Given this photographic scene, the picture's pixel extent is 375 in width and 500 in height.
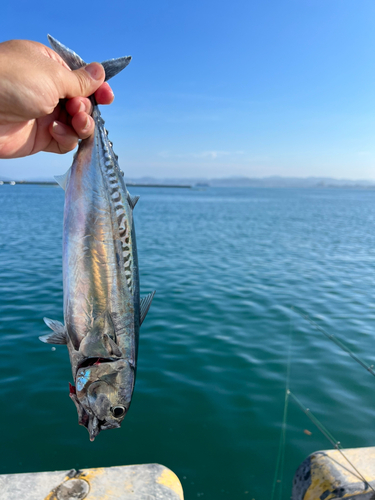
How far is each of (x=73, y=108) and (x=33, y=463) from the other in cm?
504

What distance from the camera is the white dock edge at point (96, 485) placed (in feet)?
11.8

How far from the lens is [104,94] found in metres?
3.19

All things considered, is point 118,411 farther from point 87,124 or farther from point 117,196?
point 87,124

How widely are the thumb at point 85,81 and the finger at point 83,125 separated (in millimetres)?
165

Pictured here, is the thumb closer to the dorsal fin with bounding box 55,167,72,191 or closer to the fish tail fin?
the fish tail fin

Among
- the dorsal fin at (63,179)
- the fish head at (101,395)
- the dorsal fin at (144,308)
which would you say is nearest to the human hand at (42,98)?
the dorsal fin at (63,179)

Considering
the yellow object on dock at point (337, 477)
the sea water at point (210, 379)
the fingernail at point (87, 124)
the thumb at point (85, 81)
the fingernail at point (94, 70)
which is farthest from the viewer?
the sea water at point (210, 379)

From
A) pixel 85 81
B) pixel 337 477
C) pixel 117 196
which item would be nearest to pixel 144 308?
pixel 117 196

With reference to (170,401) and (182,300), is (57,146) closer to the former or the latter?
(170,401)

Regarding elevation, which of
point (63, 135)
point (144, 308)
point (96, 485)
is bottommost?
point (96, 485)

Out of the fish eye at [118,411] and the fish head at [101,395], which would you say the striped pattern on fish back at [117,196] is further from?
the fish eye at [118,411]

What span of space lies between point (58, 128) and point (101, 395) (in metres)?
2.31

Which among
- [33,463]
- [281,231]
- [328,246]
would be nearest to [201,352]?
[33,463]

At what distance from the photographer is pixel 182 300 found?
1195 cm
